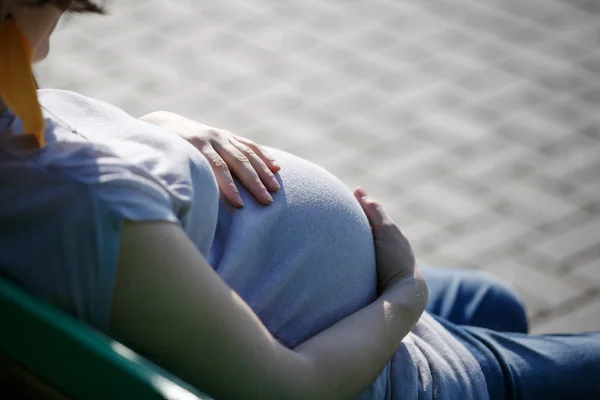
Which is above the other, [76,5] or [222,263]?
[76,5]

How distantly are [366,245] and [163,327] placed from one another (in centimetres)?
57

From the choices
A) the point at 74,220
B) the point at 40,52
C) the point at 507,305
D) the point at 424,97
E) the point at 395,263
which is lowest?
the point at 424,97

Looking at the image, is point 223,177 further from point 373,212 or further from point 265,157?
point 373,212

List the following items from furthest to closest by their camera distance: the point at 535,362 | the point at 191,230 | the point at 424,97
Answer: the point at 424,97 < the point at 535,362 < the point at 191,230

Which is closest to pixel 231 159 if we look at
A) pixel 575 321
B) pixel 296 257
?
pixel 296 257

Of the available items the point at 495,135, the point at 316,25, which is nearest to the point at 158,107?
the point at 316,25

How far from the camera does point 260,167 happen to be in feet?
5.54

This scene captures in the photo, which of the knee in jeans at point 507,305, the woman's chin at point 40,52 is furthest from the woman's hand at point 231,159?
the knee in jeans at point 507,305

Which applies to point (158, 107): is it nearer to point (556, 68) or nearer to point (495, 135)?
point (495, 135)

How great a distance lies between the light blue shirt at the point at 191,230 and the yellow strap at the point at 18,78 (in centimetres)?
5

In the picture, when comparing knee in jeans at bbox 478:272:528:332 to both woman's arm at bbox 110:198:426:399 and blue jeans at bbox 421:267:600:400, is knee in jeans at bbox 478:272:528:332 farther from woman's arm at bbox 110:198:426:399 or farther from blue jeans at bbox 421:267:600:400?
woman's arm at bbox 110:198:426:399

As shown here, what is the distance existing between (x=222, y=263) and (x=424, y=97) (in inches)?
119

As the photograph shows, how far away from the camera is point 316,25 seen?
496 cm

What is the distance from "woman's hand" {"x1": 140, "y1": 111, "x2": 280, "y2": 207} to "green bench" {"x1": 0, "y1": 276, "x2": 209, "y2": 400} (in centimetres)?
47
